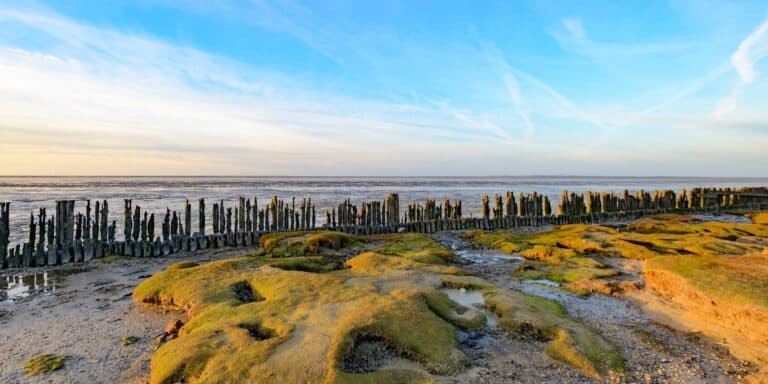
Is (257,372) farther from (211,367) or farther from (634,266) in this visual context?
(634,266)

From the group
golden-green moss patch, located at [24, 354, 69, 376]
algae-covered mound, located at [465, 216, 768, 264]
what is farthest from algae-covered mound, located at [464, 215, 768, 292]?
golden-green moss patch, located at [24, 354, 69, 376]

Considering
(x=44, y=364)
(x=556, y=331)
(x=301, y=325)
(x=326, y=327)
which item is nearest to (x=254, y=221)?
(x=44, y=364)

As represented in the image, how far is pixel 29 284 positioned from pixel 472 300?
39.1 ft

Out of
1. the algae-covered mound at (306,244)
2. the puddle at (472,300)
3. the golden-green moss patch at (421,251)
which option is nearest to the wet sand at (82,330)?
the algae-covered mound at (306,244)

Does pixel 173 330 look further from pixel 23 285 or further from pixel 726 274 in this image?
pixel 726 274

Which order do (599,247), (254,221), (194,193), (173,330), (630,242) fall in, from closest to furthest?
(173,330) < (599,247) < (630,242) < (254,221) < (194,193)

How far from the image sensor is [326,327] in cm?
623

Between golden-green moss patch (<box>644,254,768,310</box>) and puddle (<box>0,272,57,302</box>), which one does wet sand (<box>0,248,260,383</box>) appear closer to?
puddle (<box>0,272,57,302</box>)

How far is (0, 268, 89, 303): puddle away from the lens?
10.4 metres

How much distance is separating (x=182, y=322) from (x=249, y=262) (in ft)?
12.5

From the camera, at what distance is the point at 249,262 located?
11.2m

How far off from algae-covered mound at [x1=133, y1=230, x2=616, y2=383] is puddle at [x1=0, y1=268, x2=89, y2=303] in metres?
3.50

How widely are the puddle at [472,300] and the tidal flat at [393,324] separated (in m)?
0.06

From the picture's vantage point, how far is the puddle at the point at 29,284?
34.2ft
